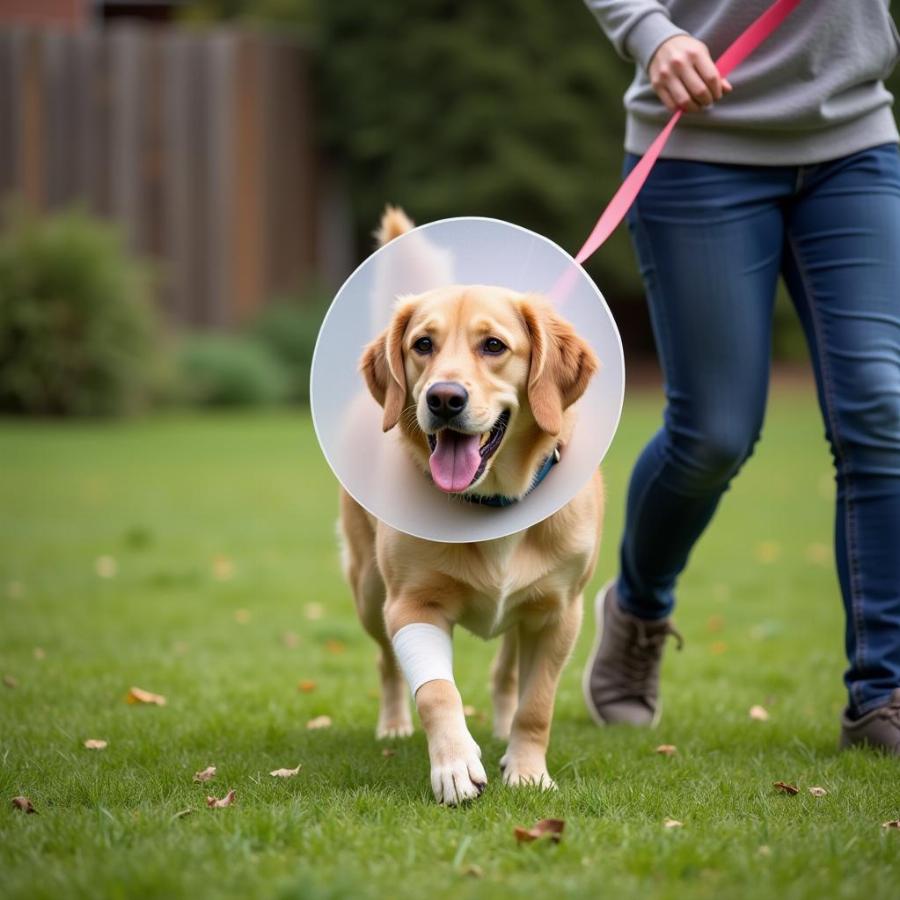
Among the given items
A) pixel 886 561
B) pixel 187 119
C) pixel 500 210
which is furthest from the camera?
pixel 500 210

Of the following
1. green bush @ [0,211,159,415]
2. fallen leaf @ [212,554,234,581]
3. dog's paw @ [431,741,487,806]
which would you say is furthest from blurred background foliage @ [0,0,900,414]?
dog's paw @ [431,741,487,806]

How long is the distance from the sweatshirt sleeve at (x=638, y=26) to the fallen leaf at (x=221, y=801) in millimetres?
2273

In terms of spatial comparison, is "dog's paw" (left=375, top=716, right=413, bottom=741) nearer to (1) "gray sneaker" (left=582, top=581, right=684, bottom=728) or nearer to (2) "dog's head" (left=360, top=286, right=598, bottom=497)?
(1) "gray sneaker" (left=582, top=581, right=684, bottom=728)

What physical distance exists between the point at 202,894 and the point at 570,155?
17.5 m

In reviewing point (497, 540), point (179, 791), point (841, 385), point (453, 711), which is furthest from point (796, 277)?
point (179, 791)

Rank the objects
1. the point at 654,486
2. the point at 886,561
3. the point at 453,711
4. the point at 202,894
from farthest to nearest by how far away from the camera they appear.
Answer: the point at 654,486 < the point at 886,561 < the point at 453,711 < the point at 202,894

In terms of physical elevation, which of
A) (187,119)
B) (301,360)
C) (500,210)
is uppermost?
(187,119)

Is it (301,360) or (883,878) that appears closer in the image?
(883,878)

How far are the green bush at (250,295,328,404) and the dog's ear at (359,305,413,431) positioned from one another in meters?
14.2

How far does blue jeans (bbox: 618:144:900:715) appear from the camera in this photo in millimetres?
3332

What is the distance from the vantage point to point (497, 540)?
3156 mm

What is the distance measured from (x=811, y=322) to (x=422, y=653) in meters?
1.49

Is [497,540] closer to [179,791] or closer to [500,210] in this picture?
[179,791]

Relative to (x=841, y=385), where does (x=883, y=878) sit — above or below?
below
